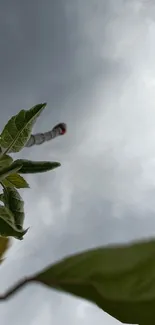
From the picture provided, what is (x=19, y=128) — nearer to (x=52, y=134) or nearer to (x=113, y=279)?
(x=113, y=279)

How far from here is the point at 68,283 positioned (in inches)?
35.4

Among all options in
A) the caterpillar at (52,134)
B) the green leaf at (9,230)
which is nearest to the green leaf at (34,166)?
the green leaf at (9,230)

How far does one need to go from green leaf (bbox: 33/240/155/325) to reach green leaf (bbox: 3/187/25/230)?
162 cm

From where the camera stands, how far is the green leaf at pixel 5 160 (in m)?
2.63

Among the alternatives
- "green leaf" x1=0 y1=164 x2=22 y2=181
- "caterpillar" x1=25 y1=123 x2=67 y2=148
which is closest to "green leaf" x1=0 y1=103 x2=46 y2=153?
"green leaf" x1=0 y1=164 x2=22 y2=181

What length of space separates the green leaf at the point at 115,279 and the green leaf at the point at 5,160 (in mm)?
1739

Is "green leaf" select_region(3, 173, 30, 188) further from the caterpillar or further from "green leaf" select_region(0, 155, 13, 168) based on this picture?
the caterpillar

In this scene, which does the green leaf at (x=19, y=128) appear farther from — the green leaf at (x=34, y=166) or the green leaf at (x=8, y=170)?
the green leaf at (x=8, y=170)

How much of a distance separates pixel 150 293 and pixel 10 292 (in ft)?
0.81

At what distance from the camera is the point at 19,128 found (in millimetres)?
2783

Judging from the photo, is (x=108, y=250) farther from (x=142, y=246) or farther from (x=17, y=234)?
(x=17, y=234)

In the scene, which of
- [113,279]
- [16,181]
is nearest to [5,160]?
[16,181]

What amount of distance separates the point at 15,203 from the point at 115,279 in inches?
76.0

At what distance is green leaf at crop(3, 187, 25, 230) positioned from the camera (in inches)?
101
